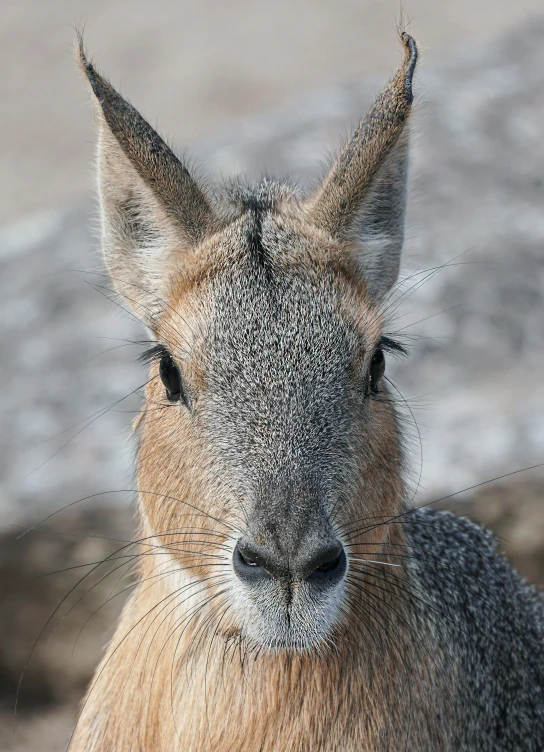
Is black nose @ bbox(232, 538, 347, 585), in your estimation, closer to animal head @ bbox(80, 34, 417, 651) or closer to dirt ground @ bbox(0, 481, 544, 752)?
animal head @ bbox(80, 34, 417, 651)

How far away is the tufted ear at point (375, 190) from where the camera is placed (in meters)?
4.29

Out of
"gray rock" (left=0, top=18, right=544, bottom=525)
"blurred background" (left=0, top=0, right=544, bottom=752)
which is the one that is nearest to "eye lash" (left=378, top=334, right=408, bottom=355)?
"blurred background" (left=0, top=0, right=544, bottom=752)

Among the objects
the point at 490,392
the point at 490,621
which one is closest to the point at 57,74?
the point at 490,392

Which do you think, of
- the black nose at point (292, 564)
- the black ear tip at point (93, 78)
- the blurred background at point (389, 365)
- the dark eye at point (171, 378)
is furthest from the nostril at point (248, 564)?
the black ear tip at point (93, 78)

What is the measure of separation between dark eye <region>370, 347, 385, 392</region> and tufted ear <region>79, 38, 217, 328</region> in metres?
0.83

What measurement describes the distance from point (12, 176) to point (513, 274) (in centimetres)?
893

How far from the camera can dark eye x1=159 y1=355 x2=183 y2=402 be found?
13.7ft

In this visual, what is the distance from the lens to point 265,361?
3855 millimetres

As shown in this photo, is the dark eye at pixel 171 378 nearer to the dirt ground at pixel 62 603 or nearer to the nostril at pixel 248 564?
the nostril at pixel 248 564

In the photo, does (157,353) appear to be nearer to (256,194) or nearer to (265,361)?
(265,361)

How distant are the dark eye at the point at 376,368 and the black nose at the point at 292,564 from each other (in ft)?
2.77

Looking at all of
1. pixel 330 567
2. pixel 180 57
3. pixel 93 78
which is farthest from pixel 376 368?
pixel 180 57

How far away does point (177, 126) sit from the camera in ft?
Result: 52.0

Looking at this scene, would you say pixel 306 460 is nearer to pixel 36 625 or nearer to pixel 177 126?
pixel 36 625
